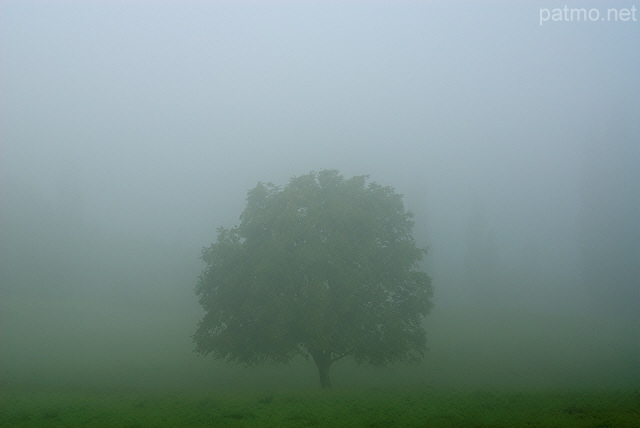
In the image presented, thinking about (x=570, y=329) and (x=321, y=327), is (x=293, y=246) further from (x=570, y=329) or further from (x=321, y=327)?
(x=570, y=329)

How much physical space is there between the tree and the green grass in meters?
4.49

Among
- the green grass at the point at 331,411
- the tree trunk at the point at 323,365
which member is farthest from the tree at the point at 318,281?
the green grass at the point at 331,411

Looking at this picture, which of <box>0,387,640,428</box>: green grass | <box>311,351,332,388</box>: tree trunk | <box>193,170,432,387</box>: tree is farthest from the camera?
<box>311,351,332,388</box>: tree trunk

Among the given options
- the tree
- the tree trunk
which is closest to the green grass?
the tree

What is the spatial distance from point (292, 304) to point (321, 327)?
2.75 m

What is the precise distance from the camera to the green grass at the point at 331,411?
17.2 m

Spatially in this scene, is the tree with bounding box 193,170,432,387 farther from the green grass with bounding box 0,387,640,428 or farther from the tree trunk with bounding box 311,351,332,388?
the green grass with bounding box 0,387,640,428

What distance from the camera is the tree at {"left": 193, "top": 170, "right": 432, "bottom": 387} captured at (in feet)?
90.8

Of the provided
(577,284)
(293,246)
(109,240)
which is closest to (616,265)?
(577,284)

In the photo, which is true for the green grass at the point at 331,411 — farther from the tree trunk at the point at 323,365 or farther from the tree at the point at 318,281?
the tree trunk at the point at 323,365

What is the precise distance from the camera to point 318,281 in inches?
1077

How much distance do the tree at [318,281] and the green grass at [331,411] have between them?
449 cm

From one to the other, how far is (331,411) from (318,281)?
930 centimetres

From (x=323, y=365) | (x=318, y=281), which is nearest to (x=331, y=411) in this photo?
(x=318, y=281)
